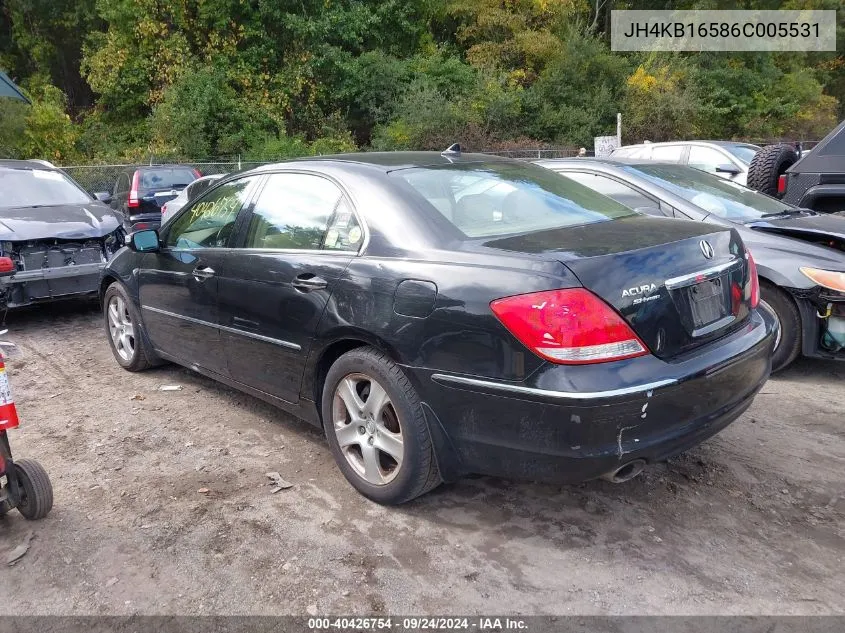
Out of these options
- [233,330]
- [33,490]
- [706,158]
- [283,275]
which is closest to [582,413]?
[283,275]

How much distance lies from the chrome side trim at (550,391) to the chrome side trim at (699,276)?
0.40 meters

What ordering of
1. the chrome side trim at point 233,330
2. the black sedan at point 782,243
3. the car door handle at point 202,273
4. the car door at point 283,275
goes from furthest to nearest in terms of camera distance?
the black sedan at point 782,243 < the car door handle at point 202,273 < the chrome side trim at point 233,330 < the car door at point 283,275

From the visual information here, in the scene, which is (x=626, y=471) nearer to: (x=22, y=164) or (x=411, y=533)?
(x=411, y=533)

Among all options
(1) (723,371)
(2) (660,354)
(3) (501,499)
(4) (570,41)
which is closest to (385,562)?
(3) (501,499)

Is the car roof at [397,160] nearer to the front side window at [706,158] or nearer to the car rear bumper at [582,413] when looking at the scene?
the car rear bumper at [582,413]

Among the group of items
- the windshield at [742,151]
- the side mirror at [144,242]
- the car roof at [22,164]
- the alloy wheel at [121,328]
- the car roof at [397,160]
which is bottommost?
the alloy wheel at [121,328]

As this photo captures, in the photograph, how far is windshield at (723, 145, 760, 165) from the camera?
36.6 feet

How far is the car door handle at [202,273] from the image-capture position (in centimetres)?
431

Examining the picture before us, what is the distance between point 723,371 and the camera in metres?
3.03

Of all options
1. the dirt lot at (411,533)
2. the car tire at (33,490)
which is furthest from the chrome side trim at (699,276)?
the car tire at (33,490)

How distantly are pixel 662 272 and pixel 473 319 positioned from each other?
800 mm

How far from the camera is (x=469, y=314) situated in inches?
113

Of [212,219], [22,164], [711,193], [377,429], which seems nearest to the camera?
[377,429]

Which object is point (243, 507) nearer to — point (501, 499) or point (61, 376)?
point (501, 499)
